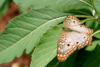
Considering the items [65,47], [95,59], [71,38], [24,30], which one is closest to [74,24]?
[71,38]

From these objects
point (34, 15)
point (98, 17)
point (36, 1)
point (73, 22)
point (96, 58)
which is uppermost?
point (36, 1)

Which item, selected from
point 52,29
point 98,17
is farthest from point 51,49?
point 98,17

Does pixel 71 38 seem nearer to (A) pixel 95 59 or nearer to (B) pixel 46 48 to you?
(B) pixel 46 48

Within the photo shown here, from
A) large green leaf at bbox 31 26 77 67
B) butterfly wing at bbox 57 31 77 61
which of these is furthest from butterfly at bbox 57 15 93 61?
large green leaf at bbox 31 26 77 67

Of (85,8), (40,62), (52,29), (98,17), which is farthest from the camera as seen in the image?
(85,8)

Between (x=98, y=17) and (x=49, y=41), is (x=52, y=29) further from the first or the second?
(x=98, y=17)

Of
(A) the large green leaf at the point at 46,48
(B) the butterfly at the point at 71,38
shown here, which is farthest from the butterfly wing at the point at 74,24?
(A) the large green leaf at the point at 46,48

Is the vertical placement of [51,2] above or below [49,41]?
above

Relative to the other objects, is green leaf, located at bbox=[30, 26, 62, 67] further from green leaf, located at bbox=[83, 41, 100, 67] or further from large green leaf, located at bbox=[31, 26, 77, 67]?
green leaf, located at bbox=[83, 41, 100, 67]
